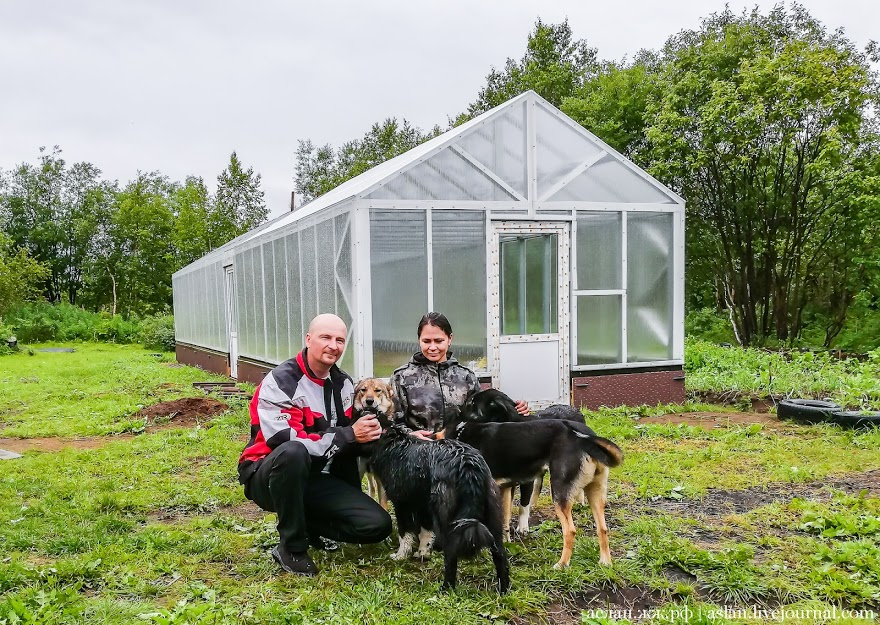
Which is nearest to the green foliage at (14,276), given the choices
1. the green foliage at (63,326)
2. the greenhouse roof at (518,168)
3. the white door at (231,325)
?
the green foliage at (63,326)

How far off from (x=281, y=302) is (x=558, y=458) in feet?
26.2

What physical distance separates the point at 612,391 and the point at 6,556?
713cm

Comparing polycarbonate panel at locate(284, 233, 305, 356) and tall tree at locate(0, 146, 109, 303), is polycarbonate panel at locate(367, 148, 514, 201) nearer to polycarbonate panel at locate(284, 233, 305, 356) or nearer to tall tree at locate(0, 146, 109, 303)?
polycarbonate panel at locate(284, 233, 305, 356)

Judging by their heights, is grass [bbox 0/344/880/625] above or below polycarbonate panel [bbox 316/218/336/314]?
below

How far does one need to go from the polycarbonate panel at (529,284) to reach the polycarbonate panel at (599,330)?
0.39 meters

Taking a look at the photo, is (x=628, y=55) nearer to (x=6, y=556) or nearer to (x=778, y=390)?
(x=778, y=390)

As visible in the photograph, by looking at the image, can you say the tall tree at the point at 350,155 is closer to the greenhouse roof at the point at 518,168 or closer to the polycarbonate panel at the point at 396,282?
the greenhouse roof at the point at 518,168

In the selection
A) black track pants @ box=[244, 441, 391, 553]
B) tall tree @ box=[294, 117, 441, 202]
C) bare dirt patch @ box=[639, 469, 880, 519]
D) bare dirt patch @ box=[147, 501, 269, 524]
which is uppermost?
tall tree @ box=[294, 117, 441, 202]

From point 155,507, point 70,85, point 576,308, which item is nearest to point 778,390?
point 576,308

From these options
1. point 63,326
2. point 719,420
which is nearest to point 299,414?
point 719,420

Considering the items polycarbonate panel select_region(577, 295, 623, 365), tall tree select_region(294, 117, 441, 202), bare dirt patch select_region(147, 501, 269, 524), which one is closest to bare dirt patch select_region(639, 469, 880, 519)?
bare dirt patch select_region(147, 501, 269, 524)

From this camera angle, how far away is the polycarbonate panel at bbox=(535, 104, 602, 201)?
8648 millimetres

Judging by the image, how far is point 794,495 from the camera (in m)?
4.94

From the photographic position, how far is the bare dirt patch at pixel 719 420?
759 cm
